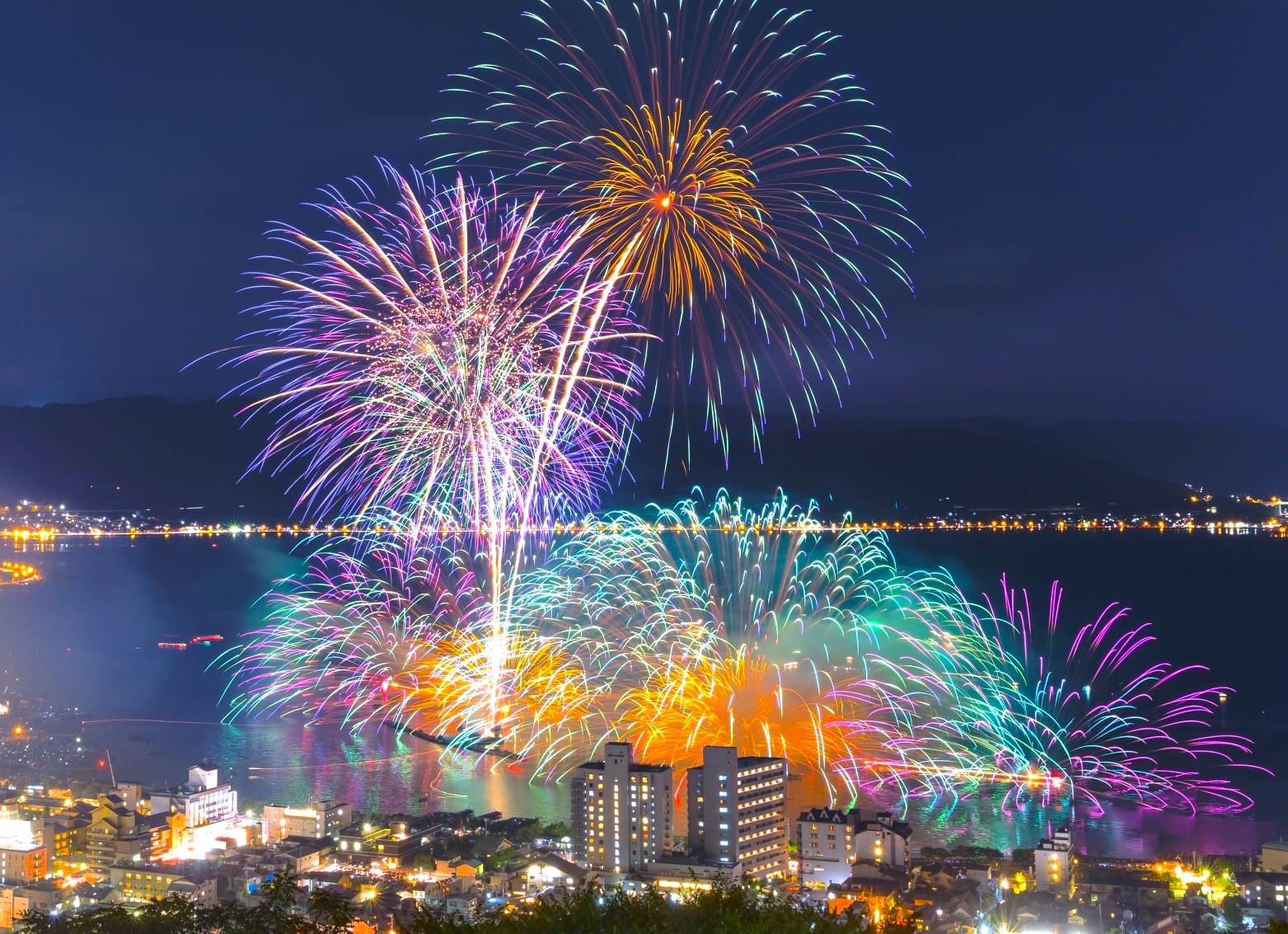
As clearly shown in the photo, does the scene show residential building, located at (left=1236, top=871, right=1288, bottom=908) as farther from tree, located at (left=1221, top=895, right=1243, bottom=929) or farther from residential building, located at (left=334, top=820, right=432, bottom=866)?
residential building, located at (left=334, top=820, right=432, bottom=866)

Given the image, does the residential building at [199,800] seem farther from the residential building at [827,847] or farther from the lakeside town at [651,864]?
the residential building at [827,847]

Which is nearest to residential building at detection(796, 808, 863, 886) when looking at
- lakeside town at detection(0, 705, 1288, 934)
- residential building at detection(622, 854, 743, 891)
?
lakeside town at detection(0, 705, 1288, 934)

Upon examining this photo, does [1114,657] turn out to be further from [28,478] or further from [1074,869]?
[28,478]

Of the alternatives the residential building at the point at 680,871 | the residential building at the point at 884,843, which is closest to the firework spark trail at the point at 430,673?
the residential building at the point at 680,871

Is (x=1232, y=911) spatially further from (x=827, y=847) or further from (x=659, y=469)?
(x=659, y=469)

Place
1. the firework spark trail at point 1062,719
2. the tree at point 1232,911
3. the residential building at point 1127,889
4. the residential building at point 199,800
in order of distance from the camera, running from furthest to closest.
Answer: the firework spark trail at point 1062,719 → the residential building at point 199,800 → the residential building at point 1127,889 → the tree at point 1232,911

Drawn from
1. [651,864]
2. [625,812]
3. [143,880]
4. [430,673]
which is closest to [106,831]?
[143,880]
